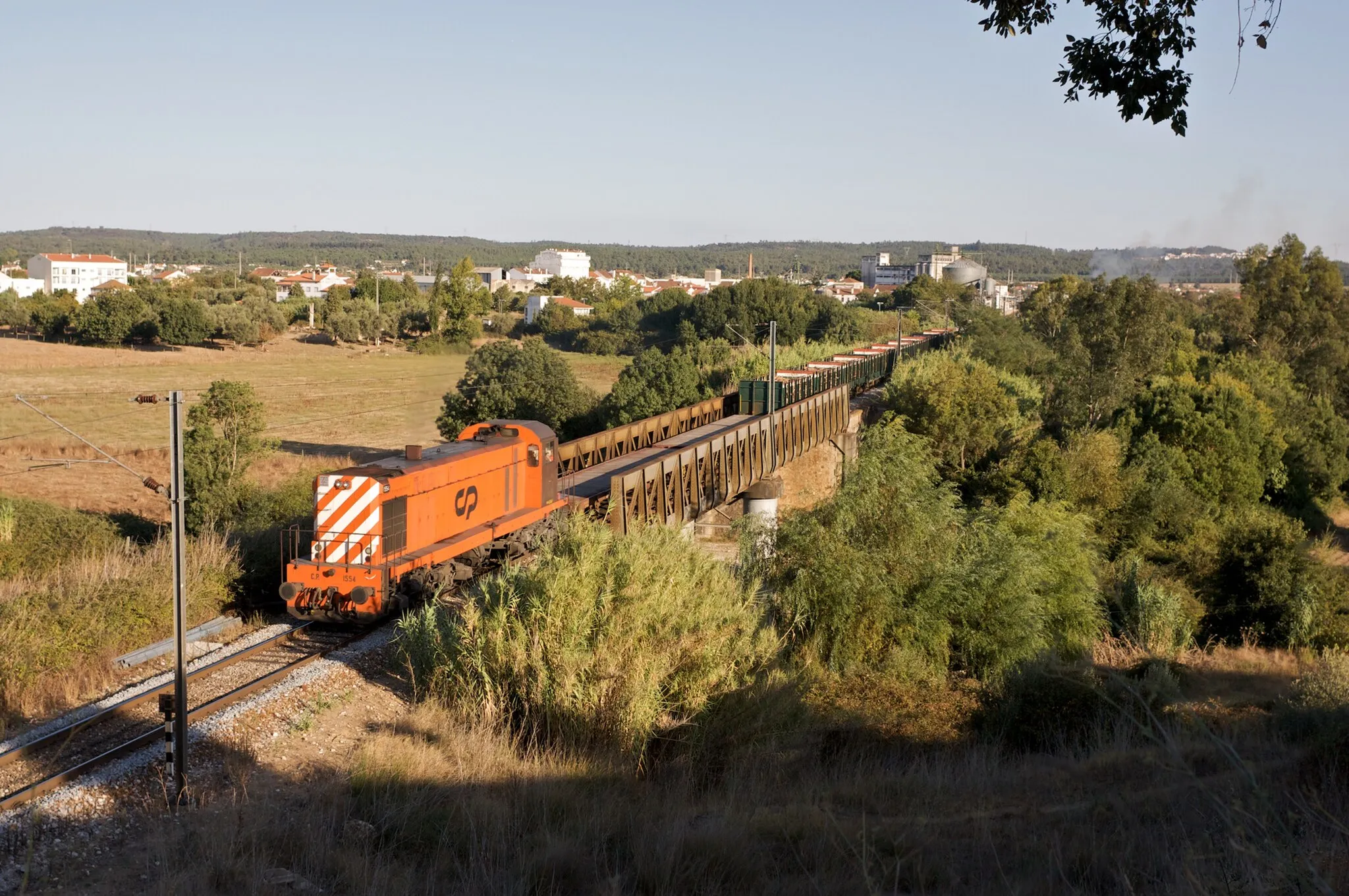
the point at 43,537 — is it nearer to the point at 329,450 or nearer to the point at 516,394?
the point at 516,394

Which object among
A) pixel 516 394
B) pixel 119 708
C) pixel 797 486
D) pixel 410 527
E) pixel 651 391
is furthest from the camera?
pixel 651 391

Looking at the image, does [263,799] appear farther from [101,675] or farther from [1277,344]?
[1277,344]

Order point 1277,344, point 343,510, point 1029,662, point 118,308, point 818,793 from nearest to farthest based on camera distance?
point 818,793 < point 343,510 < point 1029,662 < point 1277,344 < point 118,308

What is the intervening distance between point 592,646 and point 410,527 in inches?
242

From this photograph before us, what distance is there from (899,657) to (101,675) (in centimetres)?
1340

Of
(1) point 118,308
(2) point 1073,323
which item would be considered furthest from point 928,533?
(1) point 118,308

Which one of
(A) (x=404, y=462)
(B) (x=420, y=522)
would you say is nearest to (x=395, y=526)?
(B) (x=420, y=522)

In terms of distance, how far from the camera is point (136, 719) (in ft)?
42.0

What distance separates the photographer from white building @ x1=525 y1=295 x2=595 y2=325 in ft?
381

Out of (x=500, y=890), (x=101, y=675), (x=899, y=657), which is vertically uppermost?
(x=500, y=890)

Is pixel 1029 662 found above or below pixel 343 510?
below

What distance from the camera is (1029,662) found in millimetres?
18984

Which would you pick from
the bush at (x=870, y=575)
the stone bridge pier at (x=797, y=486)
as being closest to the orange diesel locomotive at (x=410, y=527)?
the bush at (x=870, y=575)

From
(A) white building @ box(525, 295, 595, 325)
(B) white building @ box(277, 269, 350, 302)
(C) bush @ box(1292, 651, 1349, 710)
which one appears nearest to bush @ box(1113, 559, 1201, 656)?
(C) bush @ box(1292, 651, 1349, 710)
